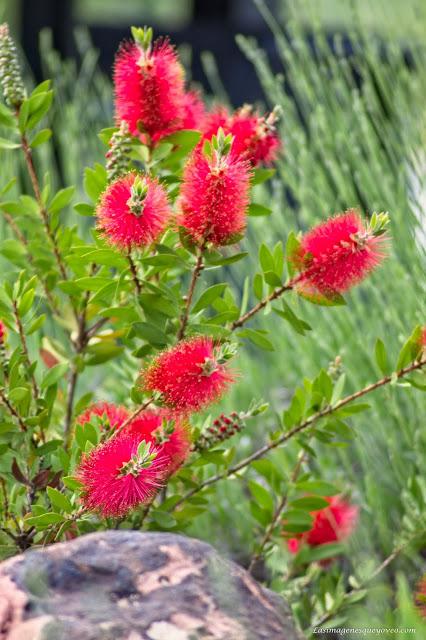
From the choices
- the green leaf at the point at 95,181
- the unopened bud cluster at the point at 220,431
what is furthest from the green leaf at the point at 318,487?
the green leaf at the point at 95,181

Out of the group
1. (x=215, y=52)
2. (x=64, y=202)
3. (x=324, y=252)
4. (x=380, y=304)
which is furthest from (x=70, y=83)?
(x=324, y=252)

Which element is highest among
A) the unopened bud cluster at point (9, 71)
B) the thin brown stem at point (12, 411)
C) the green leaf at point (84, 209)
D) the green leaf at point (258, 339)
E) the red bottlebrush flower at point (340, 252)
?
the unopened bud cluster at point (9, 71)

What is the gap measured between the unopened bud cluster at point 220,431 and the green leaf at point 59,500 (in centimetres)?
15

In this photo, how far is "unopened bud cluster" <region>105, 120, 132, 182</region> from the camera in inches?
37.1

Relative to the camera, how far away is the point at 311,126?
1622 mm

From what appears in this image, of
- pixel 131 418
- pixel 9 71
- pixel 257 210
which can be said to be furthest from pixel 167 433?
pixel 9 71

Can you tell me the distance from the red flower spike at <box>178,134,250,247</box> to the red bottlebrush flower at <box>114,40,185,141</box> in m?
0.12

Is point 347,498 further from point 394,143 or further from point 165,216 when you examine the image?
point 165,216

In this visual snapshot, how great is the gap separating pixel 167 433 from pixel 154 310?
12cm

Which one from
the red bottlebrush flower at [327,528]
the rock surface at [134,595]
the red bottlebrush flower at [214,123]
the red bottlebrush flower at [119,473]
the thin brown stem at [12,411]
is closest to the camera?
the rock surface at [134,595]

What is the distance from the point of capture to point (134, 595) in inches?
29.0

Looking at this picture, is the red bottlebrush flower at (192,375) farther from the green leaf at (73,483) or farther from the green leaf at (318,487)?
the green leaf at (318,487)

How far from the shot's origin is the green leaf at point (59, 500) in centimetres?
86

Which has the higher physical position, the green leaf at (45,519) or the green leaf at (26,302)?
the green leaf at (26,302)
